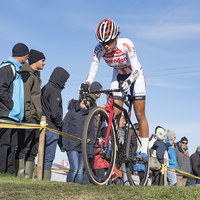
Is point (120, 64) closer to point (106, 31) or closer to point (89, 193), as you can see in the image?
point (106, 31)

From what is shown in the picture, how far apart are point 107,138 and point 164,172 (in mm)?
6930

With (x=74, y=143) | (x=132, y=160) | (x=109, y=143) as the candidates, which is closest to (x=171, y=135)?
(x=74, y=143)

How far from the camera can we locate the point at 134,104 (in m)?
7.30

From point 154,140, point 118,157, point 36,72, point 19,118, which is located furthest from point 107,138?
point 154,140

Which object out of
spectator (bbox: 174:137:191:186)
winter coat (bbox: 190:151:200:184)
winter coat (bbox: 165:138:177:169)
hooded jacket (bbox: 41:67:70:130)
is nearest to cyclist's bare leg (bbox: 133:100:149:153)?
hooded jacket (bbox: 41:67:70:130)

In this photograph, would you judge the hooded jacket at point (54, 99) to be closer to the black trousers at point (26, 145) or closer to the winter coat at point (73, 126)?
the winter coat at point (73, 126)

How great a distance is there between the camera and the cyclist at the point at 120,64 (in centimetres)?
655

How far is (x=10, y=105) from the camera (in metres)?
6.88

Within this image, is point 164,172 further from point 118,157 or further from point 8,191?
point 8,191

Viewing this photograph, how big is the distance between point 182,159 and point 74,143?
24.5 ft

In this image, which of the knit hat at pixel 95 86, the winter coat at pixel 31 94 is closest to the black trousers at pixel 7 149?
the winter coat at pixel 31 94

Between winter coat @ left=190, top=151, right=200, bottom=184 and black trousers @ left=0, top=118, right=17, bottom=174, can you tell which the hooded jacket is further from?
winter coat @ left=190, top=151, right=200, bottom=184

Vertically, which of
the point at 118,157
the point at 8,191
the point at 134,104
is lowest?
the point at 8,191

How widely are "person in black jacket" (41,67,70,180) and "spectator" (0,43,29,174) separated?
3.34 feet
